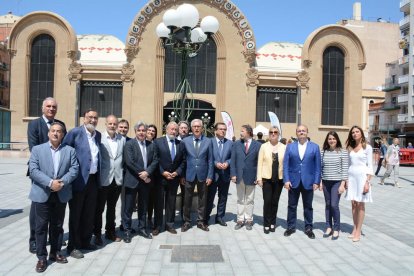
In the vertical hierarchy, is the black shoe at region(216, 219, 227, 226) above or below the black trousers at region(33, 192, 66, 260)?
below

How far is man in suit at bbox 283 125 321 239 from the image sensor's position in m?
6.86

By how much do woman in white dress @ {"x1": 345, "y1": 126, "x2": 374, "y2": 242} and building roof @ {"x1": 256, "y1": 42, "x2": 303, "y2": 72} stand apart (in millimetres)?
21109

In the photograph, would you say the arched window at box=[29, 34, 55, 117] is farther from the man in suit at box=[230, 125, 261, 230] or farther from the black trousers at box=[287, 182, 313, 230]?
the black trousers at box=[287, 182, 313, 230]

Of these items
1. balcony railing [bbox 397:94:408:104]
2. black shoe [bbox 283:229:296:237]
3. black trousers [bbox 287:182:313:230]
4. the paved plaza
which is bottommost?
the paved plaza

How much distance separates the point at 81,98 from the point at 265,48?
1464 centimetres

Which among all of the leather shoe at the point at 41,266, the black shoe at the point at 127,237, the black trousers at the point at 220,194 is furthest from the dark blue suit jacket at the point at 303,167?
the leather shoe at the point at 41,266

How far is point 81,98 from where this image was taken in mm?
26844

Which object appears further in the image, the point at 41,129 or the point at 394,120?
the point at 394,120

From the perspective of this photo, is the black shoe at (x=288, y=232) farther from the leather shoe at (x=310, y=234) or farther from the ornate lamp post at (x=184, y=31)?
the ornate lamp post at (x=184, y=31)

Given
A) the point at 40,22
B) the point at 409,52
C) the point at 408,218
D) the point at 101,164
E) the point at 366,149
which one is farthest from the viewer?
the point at 409,52

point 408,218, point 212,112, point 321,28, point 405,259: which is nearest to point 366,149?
point 405,259

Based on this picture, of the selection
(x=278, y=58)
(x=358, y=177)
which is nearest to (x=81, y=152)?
(x=358, y=177)

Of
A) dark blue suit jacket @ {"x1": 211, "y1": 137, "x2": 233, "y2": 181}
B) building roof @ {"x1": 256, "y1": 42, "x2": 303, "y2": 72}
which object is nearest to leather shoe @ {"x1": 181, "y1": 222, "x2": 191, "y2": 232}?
dark blue suit jacket @ {"x1": 211, "y1": 137, "x2": 233, "y2": 181}

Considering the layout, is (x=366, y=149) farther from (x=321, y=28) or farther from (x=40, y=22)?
(x=40, y=22)
